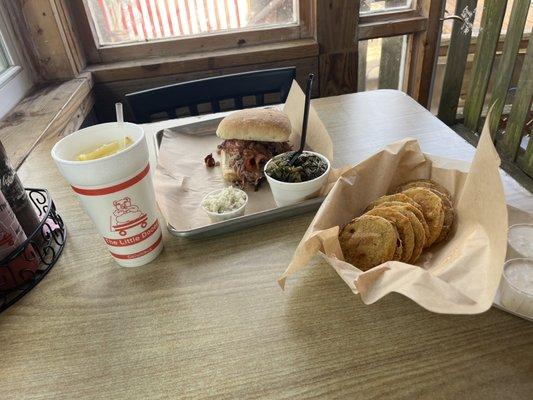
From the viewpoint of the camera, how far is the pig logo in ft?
2.32

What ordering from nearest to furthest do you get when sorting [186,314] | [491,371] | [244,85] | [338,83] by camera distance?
[491,371], [186,314], [244,85], [338,83]

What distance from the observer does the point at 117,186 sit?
68cm

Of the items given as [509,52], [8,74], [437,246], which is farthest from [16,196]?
[509,52]

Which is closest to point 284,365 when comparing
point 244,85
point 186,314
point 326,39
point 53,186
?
point 186,314

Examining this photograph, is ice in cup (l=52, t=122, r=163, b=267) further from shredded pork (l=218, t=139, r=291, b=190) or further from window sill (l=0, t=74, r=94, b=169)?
window sill (l=0, t=74, r=94, b=169)

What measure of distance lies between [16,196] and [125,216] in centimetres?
30

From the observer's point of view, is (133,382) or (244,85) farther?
(244,85)

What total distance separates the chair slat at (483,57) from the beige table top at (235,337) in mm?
2029

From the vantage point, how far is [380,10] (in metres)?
2.43

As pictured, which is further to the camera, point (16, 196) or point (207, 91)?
point (207, 91)

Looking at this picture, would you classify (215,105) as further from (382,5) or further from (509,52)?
(509,52)

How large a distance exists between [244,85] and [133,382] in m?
1.44

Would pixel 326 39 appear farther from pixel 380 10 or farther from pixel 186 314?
pixel 186 314

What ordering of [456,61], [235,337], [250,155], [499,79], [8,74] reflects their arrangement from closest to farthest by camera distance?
1. [235,337]
2. [250,155]
3. [8,74]
4. [499,79]
5. [456,61]
